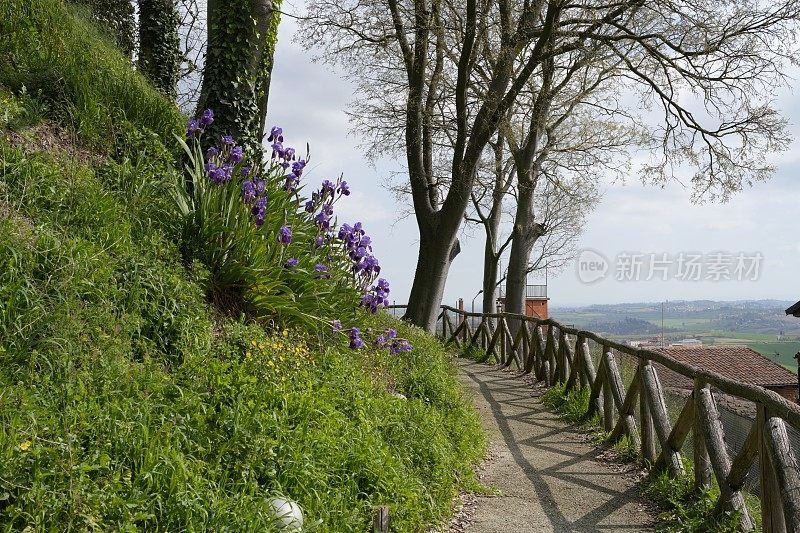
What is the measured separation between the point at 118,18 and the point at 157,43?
2803 millimetres

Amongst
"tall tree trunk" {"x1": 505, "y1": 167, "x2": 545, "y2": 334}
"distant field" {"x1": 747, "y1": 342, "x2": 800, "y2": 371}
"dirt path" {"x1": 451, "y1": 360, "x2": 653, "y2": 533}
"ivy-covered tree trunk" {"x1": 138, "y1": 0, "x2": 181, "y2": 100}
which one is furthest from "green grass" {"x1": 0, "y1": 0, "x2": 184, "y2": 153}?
"distant field" {"x1": 747, "y1": 342, "x2": 800, "y2": 371}

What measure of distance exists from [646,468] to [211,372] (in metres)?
4.97

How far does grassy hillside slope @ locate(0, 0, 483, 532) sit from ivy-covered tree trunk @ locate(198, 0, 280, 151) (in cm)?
83

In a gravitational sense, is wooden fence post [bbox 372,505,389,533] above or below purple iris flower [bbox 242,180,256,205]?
below

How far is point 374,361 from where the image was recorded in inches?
313

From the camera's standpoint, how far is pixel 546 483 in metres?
7.29

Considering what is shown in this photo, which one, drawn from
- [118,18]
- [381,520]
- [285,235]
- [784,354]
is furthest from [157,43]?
[784,354]

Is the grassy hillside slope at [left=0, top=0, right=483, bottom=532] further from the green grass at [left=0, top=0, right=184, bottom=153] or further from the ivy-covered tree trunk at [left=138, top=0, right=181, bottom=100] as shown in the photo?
the ivy-covered tree trunk at [left=138, top=0, right=181, bottom=100]

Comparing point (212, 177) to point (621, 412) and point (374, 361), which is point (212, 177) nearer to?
point (374, 361)

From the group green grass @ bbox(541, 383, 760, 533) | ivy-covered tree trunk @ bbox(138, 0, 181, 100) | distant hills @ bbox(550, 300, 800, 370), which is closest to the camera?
green grass @ bbox(541, 383, 760, 533)

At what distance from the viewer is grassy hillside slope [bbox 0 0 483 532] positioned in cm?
354

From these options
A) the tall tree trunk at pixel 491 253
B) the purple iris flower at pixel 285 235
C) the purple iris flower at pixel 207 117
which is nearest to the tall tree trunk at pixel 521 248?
the tall tree trunk at pixel 491 253

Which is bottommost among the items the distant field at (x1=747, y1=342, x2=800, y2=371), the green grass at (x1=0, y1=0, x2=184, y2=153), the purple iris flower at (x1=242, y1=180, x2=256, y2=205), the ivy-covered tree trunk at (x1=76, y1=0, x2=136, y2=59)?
the distant field at (x1=747, y1=342, x2=800, y2=371)

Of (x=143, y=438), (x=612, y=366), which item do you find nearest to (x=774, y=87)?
(x=612, y=366)
